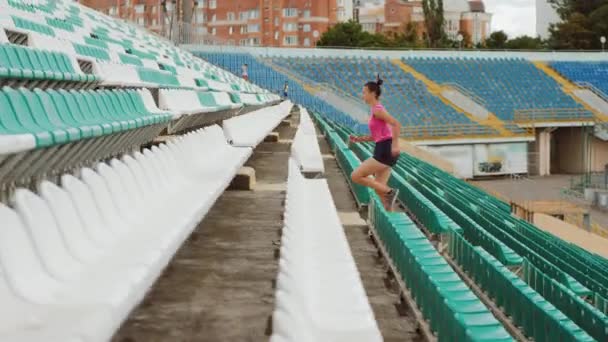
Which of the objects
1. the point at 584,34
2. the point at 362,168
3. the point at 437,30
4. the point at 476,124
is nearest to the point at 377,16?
the point at 437,30

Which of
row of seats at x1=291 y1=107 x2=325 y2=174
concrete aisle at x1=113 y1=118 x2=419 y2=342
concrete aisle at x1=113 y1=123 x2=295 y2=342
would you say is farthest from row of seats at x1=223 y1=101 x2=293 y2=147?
concrete aisle at x1=113 y1=123 x2=295 y2=342

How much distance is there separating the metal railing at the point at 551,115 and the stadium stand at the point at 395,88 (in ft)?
4.96

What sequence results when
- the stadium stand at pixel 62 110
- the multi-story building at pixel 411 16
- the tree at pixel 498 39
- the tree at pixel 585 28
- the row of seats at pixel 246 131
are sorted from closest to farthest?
1. the stadium stand at pixel 62 110
2. the row of seats at pixel 246 131
3. the tree at pixel 585 28
4. the tree at pixel 498 39
5. the multi-story building at pixel 411 16

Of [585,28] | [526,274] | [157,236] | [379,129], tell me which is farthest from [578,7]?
[157,236]

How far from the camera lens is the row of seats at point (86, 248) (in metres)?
1.39

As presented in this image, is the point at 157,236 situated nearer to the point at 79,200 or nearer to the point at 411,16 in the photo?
the point at 79,200

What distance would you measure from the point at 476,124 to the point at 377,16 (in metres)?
46.5

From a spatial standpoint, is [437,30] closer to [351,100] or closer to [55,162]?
[351,100]

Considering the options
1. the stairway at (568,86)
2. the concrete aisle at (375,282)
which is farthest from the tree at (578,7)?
the concrete aisle at (375,282)

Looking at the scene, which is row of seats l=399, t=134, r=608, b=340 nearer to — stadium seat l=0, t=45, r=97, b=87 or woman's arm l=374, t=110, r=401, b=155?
woman's arm l=374, t=110, r=401, b=155

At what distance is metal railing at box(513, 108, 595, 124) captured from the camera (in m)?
20.2

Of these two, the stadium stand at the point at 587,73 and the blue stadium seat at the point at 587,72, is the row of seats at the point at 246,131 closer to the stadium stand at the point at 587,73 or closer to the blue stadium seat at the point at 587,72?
the stadium stand at the point at 587,73

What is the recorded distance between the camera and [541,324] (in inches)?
92.2

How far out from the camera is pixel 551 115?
20438 millimetres
